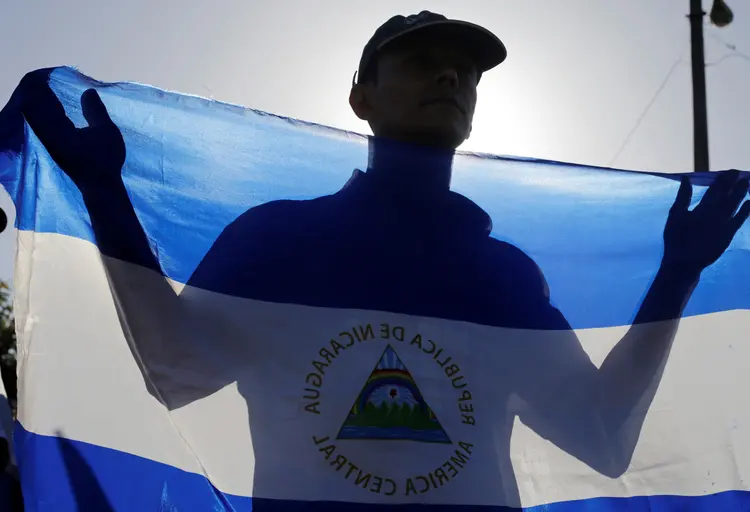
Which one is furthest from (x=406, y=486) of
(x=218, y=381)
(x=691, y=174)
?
(x=691, y=174)

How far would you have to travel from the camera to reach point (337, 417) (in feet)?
8.68

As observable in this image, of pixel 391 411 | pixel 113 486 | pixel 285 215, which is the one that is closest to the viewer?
pixel 113 486

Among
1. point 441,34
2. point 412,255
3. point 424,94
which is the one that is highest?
point 441,34

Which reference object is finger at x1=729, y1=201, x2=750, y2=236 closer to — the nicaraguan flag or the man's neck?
the nicaraguan flag

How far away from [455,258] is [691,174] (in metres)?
1.08

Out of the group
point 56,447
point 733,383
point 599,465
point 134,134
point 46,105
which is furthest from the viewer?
point 733,383

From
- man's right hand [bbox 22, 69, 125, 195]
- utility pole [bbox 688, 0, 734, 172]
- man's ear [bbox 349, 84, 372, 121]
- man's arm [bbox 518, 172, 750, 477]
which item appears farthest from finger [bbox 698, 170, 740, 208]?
utility pole [bbox 688, 0, 734, 172]

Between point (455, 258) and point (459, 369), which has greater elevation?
point (455, 258)

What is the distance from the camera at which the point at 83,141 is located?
2.52m

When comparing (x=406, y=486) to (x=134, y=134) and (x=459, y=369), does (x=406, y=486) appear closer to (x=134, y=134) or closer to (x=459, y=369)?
(x=459, y=369)

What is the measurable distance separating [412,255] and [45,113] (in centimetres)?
118

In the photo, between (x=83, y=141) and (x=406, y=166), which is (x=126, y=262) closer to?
(x=83, y=141)

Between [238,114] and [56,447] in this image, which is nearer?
[56,447]

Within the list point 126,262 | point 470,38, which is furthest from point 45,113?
point 470,38
